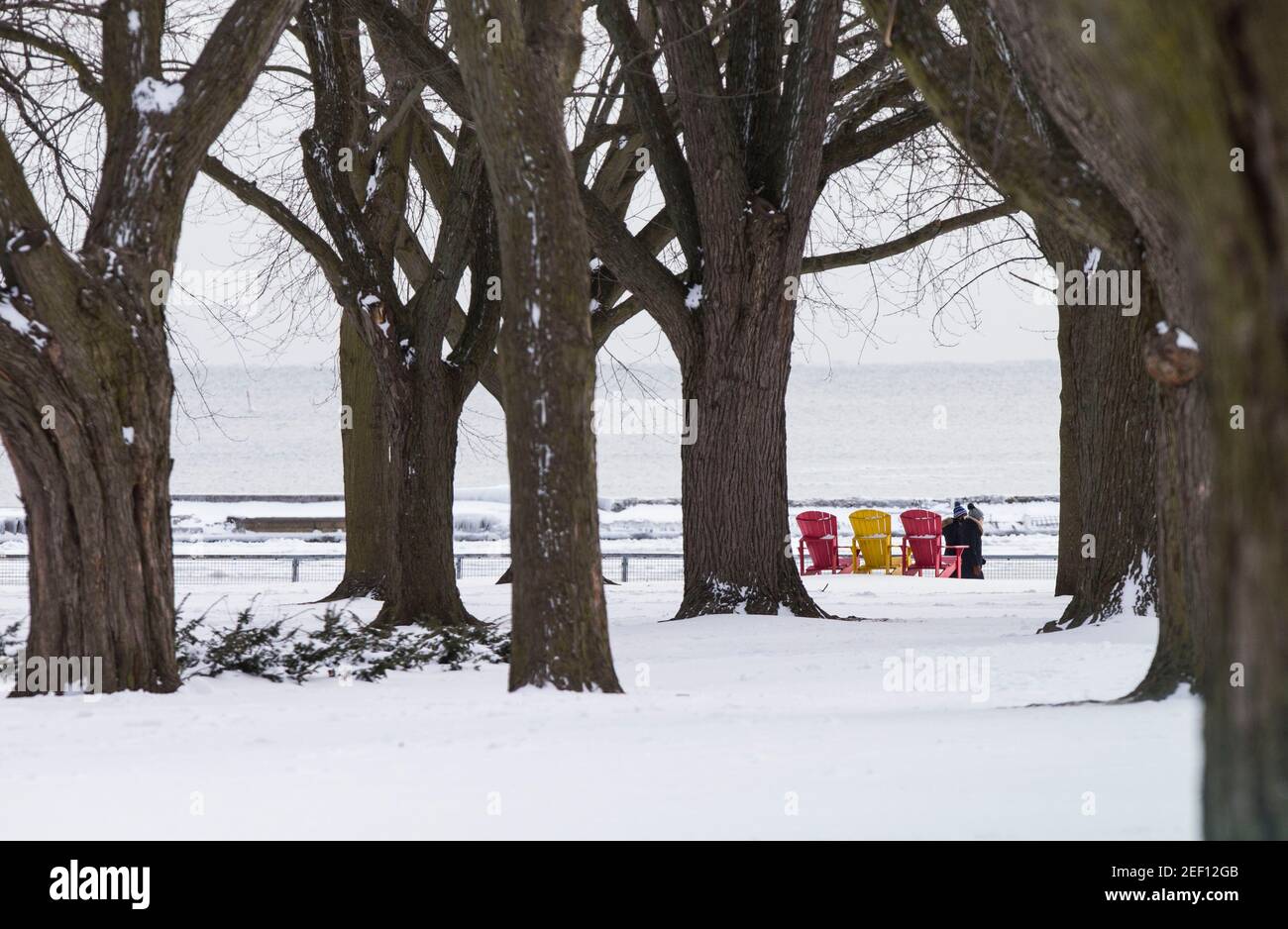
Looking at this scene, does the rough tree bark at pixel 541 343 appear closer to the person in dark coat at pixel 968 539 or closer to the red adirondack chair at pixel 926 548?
the person in dark coat at pixel 968 539

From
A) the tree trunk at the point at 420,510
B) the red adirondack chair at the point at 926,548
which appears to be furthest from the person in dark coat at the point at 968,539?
the tree trunk at the point at 420,510

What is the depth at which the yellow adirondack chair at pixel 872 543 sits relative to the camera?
25.2 metres

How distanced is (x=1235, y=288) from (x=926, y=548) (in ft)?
75.3

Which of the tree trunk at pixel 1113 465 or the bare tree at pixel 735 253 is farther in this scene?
the bare tree at pixel 735 253

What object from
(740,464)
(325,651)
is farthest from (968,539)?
(325,651)

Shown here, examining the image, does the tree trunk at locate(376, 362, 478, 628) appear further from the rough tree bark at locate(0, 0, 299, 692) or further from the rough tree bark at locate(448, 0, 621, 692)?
the rough tree bark at locate(448, 0, 621, 692)

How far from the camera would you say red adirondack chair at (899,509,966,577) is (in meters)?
24.8

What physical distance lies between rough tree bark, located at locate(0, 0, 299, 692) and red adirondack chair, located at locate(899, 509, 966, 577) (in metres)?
18.2

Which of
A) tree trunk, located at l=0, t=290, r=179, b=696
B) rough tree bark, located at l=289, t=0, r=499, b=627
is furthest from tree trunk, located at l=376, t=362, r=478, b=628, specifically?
tree trunk, located at l=0, t=290, r=179, b=696

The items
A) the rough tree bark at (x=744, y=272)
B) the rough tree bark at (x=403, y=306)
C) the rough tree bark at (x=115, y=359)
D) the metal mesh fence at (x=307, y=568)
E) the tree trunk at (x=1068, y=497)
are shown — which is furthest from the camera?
the metal mesh fence at (x=307, y=568)

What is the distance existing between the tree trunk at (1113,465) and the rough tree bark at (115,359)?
683 centimetres
